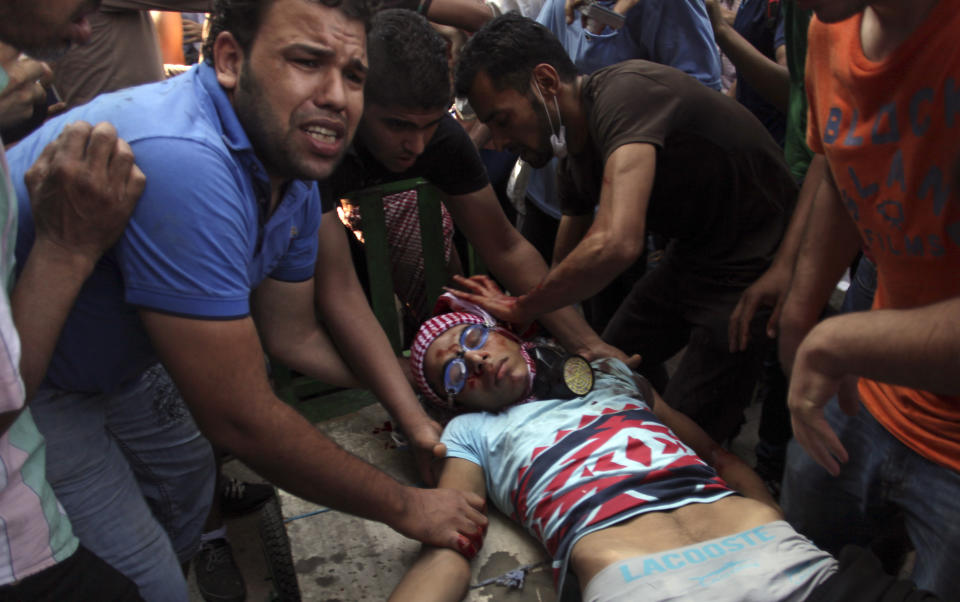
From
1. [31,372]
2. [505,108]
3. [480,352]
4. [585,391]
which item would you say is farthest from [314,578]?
[505,108]

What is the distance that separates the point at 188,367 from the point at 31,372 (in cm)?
28

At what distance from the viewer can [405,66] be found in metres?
2.36

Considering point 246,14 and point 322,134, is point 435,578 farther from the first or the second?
point 246,14

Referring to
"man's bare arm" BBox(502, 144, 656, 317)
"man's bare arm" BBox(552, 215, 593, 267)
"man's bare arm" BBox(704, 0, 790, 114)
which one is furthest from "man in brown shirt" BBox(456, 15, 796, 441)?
"man's bare arm" BBox(704, 0, 790, 114)

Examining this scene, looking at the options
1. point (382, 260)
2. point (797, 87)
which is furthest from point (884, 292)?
point (382, 260)

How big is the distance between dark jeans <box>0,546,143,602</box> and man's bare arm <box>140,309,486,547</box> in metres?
0.34

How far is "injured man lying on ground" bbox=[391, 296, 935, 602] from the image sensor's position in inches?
66.8

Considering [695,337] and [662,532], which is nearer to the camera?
[662,532]

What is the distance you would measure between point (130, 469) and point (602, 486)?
1.30 meters

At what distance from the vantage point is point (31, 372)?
129 centimetres

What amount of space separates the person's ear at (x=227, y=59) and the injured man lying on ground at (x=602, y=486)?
1.21m

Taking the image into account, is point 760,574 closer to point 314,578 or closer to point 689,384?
point 689,384

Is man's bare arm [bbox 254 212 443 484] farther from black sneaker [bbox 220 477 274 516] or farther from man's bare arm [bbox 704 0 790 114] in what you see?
man's bare arm [bbox 704 0 790 114]

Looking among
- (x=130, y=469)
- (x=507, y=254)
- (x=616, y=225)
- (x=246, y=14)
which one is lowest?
(x=130, y=469)
